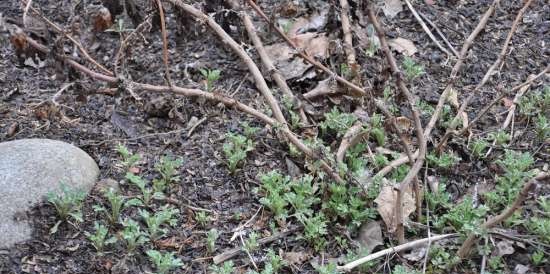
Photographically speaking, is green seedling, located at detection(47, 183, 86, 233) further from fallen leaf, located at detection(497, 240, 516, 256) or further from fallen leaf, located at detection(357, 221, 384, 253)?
fallen leaf, located at detection(497, 240, 516, 256)

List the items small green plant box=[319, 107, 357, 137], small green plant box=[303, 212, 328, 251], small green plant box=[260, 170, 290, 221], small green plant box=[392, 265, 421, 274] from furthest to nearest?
small green plant box=[319, 107, 357, 137] → small green plant box=[260, 170, 290, 221] → small green plant box=[303, 212, 328, 251] → small green plant box=[392, 265, 421, 274]

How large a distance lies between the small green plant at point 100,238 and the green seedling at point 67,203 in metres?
0.10

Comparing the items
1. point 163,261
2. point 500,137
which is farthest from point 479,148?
point 163,261

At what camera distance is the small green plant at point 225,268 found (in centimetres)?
297

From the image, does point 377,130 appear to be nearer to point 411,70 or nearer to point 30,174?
point 411,70

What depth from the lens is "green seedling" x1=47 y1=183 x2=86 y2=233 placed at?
314 centimetres

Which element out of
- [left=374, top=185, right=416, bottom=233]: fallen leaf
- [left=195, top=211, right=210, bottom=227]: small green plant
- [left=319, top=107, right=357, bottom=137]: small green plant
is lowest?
[left=195, top=211, right=210, bottom=227]: small green plant

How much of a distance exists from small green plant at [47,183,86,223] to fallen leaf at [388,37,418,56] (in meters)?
2.21

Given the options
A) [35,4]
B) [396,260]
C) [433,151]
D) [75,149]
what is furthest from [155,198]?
[35,4]

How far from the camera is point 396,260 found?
314 centimetres

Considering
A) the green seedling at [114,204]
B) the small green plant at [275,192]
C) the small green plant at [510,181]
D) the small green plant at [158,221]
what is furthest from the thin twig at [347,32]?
the green seedling at [114,204]

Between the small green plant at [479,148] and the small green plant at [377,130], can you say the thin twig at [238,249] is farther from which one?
the small green plant at [479,148]

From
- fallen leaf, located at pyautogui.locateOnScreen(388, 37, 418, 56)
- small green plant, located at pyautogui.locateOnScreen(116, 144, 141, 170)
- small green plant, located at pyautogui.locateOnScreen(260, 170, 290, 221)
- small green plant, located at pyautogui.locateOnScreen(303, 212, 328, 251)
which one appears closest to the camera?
small green plant, located at pyautogui.locateOnScreen(303, 212, 328, 251)

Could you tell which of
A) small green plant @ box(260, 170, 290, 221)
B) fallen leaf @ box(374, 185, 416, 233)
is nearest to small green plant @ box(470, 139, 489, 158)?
fallen leaf @ box(374, 185, 416, 233)
